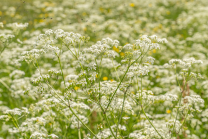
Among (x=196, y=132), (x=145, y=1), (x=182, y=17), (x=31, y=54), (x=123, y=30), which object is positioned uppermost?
(x=145, y=1)

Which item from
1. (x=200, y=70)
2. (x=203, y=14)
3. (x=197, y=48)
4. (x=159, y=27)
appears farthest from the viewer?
(x=159, y=27)

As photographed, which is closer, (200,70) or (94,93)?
(94,93)

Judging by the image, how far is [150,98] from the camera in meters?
3.81

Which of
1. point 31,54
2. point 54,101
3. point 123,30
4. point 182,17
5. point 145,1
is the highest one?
point 145,1

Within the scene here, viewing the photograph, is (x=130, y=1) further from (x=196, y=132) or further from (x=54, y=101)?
(x=54, y=101)

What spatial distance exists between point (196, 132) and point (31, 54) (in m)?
3.96

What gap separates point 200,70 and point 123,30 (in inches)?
162

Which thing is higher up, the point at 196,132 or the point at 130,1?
the point at 130,1

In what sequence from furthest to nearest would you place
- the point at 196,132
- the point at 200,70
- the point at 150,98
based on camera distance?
the point at 200,70 → the point at 196,132 → the point at 150,98

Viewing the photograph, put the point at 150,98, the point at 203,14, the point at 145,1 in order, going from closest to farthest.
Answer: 1. the point at 150,98
2. the point at 203,14
3. the point at 145,1

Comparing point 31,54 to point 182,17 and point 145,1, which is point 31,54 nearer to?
point 182,17

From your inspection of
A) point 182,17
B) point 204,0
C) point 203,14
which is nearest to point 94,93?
point 203,14

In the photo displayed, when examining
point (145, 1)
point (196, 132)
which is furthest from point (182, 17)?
point (196, 132)

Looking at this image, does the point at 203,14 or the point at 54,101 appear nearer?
the point at 54,101
